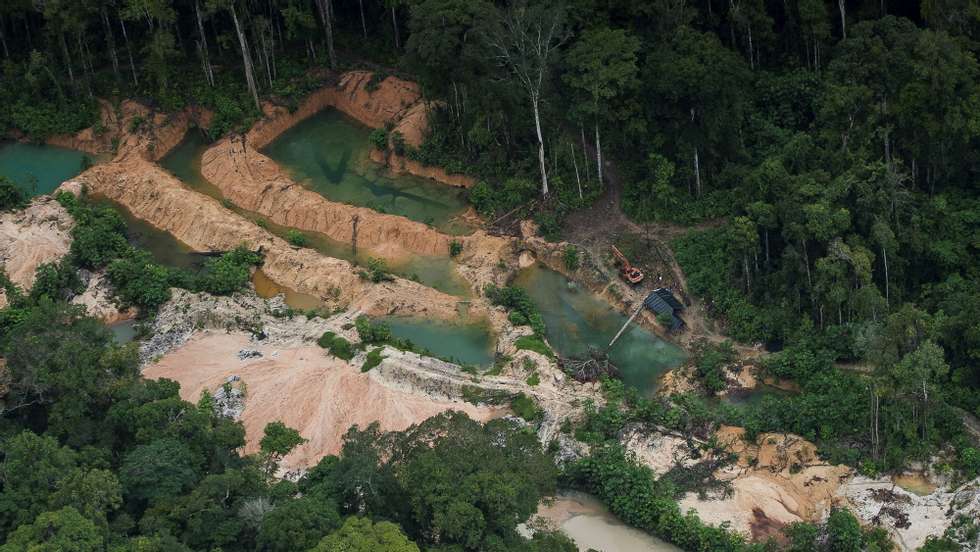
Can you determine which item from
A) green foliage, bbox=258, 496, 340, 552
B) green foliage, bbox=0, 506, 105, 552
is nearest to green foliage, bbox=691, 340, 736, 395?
green foliage, bbox=258, 496, 340, 552

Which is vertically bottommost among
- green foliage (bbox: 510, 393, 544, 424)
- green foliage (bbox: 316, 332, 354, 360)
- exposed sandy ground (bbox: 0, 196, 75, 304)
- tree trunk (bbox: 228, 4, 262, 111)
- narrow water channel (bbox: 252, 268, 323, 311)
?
green foliage (bbox: 510, 393, 544, 424)

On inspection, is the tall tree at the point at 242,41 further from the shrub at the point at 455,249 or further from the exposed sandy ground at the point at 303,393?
the exposed sandy ground at the point at 303,393

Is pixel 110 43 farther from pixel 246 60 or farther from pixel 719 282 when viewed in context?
pixel 719 282

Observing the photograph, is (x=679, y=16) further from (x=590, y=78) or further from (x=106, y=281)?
(x=106, y=281)

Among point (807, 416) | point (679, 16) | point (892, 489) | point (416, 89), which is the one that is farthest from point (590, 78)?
point (892, 489)

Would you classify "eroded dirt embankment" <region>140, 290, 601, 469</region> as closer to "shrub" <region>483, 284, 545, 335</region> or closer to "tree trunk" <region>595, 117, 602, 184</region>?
"shrub" <region>483, 284, 545, 335</region>

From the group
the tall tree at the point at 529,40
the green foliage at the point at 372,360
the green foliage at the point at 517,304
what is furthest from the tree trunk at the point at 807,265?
the green foliage at the point at 372,360
